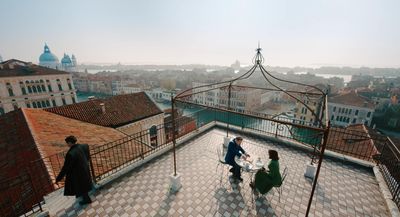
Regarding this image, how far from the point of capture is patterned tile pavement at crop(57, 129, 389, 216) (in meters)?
5.21

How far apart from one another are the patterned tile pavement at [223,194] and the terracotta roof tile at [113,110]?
11.2m

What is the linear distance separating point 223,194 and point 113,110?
15.5 meters

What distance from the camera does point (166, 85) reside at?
3233 inches

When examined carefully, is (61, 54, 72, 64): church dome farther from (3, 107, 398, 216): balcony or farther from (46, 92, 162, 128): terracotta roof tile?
(3, 107, 398, 216): balcony

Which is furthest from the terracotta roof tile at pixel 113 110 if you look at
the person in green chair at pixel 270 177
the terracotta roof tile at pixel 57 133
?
the person in green chair at pixel 270 177

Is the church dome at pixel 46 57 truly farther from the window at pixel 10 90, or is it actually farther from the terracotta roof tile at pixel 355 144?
the terracotta roof tile at pixel 355 144

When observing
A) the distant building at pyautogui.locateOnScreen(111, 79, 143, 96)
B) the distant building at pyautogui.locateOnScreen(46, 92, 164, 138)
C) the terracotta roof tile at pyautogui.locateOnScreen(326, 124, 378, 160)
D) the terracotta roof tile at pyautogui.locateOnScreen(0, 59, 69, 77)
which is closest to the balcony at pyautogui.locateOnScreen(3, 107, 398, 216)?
the terracotta roof tile at pyautogui.locateOnScreen(326, 124, 378, 160)

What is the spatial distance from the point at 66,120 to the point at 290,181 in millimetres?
16728

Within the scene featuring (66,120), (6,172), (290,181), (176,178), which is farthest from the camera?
→ (66,120)

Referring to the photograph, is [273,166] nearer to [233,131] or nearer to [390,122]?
[233,131]

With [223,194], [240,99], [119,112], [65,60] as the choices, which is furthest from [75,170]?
[65,60]

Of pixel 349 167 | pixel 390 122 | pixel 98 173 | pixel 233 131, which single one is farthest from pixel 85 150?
pixel 390 122

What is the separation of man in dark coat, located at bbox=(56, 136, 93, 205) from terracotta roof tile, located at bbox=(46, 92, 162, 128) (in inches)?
483

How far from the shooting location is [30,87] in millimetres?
32125
